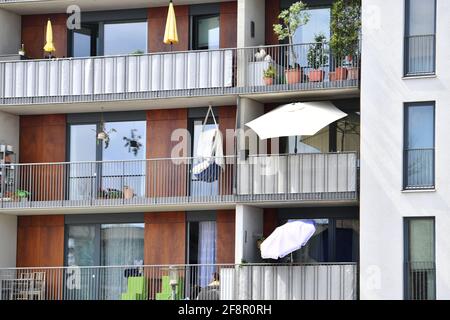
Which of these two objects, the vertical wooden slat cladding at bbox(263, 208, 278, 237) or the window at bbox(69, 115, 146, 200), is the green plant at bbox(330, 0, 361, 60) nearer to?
the vertical wooden slat cladding at bbox(263, 208, 278, 237)

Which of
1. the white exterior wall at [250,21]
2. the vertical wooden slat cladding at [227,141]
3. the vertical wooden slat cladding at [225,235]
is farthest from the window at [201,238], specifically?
the white exterior wall at [250,21]

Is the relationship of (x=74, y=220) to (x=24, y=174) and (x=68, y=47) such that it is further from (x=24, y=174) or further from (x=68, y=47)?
(x=68, y=47)

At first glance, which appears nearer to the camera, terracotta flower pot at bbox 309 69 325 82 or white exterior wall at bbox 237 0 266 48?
terracotta flower pot at bbox 309 69 325 82

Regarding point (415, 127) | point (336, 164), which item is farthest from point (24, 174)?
point (415, 127)

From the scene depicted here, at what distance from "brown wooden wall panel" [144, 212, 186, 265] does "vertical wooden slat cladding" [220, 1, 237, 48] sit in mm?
5740

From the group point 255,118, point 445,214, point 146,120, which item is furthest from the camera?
point 146,120

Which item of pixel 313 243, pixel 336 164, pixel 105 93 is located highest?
Answer: pixel 105 93

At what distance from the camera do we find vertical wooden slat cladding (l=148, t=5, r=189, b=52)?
3384 cm

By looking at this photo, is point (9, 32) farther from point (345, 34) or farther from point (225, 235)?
point (345, 34)

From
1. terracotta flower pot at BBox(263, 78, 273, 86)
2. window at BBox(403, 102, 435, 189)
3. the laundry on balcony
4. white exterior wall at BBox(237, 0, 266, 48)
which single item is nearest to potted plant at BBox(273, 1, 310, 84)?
terracotta flower pot at BBox(263, 78, 273, 86)

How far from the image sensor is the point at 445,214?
2792 centimetres

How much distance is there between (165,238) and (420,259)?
9.03 metres

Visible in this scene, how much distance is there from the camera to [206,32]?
33812 millimetres

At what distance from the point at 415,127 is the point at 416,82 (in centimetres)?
127
